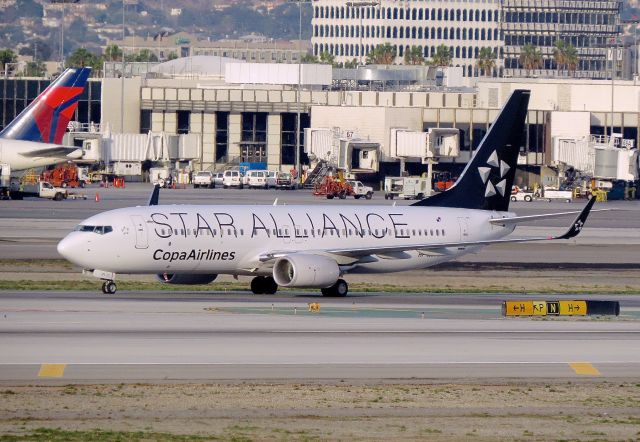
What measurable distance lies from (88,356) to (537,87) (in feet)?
421

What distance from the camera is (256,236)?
176 ft

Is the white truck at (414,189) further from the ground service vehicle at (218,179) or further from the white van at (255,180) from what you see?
the ground service vehicle at (218,179)

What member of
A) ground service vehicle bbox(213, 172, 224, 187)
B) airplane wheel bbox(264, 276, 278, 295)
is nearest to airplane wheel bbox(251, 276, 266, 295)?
airplane wheel bbox(264, 276, 278, 295)

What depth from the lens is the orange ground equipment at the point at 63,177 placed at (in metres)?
142

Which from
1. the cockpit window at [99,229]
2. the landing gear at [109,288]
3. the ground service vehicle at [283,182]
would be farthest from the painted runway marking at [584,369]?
the ground service vehicle at [283,182]

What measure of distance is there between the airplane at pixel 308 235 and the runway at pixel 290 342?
91.4 inches

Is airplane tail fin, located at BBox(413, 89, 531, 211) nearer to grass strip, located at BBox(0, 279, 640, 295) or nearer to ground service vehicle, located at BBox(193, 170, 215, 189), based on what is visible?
grass strip, located at BBox(0, 279, 640, 295)

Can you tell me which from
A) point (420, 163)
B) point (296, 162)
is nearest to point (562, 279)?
point (420, 163)

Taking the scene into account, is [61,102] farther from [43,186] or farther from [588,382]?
[588,382]

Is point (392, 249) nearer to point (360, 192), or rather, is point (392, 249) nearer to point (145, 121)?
point (360, 192)

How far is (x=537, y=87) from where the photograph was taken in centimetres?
15825

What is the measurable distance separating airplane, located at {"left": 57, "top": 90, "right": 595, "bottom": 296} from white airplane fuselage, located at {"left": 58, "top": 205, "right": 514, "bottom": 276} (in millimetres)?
39

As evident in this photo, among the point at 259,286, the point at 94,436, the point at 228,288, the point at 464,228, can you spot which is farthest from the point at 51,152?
the point at 94,436

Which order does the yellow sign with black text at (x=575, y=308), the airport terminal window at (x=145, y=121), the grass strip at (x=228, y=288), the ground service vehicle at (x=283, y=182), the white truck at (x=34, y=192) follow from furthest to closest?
the airport terminal window at (x=145, y=121) < the ground service vehicle at (x=283, y=182) < the white truck at (x=34, y=192) < the grass strip at (x=228, y=288) < the yellow sign with black text at (x=575, y=308)
